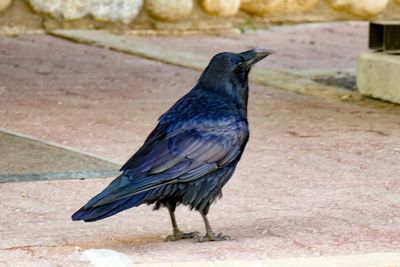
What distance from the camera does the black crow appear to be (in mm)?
4984

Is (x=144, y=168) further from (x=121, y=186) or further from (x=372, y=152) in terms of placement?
(x=372, y=152)

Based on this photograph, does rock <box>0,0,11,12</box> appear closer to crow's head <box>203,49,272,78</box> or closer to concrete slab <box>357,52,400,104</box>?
concrete slab <box>357,52,400,104</box>

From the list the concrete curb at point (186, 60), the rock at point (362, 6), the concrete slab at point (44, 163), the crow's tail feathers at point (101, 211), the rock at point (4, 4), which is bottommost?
the concrete curb at point (186, 60)

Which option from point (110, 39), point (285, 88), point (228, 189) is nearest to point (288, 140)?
point (228, 189)

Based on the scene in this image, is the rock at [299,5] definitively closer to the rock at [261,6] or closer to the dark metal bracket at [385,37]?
the rock at [261,6]

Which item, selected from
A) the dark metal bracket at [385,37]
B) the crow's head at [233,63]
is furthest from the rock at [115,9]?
the crow's head at [233,63]

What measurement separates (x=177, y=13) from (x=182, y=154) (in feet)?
21.5

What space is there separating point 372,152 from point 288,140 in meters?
0.54

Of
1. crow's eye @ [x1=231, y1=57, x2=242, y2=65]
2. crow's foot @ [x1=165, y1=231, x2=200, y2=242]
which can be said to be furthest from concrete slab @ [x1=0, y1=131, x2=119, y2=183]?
crow's eye @ [x1=231, y1=57, x2=242, y2=65]

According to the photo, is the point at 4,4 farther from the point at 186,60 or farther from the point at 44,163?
the point at 44,163

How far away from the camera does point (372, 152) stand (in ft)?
23.1

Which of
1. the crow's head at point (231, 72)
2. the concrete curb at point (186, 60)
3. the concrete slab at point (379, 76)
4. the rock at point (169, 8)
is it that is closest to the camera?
the crow's head at point (231, 72)

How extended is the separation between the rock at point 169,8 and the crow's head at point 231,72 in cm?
614

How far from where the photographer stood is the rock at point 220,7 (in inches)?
457
